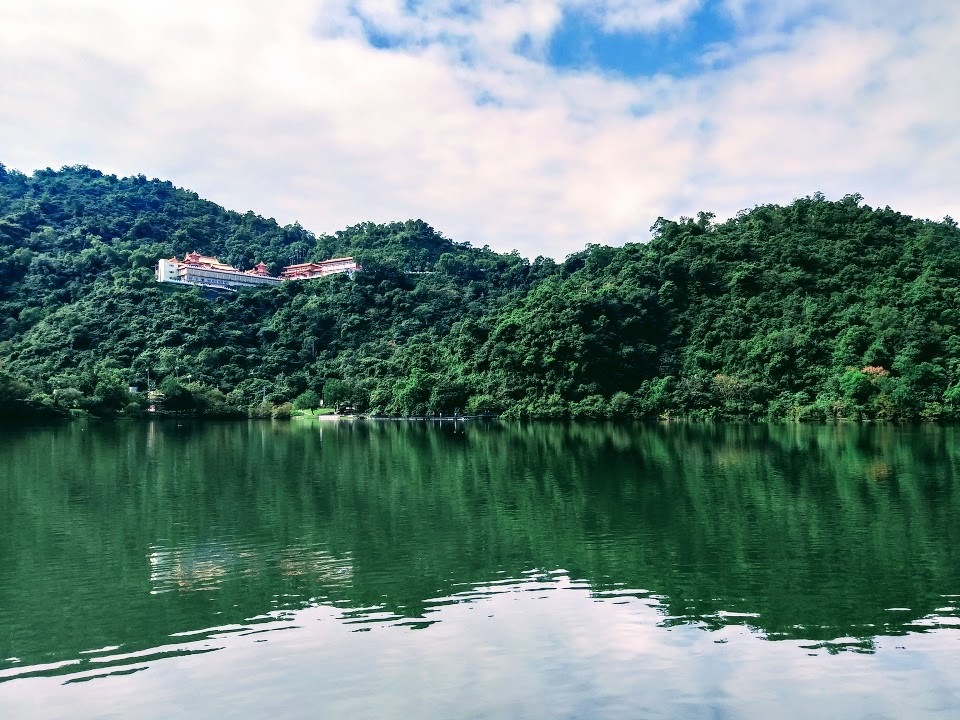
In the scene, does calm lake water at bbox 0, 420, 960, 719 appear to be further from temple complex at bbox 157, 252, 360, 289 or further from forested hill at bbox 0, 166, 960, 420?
temple complex at bbox 157, 252, 360, 289

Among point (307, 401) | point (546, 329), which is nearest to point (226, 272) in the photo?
point (307, 401)

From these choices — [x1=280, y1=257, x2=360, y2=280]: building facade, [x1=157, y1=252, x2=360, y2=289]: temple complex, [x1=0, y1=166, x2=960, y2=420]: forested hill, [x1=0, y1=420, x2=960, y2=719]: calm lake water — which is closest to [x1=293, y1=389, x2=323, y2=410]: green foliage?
[x1=0, y1=166, x2=960, y2=420]: forested hill

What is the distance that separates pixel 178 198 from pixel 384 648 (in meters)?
148

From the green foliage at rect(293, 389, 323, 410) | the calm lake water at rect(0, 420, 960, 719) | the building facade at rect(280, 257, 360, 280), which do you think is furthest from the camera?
the building facade at rect(280, 257, 360, 280)

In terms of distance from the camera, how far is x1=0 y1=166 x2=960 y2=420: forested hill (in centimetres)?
5612

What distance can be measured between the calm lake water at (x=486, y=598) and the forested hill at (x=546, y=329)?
36090 mm

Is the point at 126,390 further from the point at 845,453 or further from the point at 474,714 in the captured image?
the point at 474,714

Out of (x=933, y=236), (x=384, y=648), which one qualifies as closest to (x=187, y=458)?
(x=384, y=648)

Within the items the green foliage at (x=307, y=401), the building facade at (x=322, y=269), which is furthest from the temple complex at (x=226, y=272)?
the green foliage at (x=307, y=401)

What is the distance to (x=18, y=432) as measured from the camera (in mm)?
46719

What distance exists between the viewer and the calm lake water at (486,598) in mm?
7262

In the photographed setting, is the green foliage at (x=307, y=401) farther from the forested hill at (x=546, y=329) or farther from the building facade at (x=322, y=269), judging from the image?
the building facade at (x=322, y=269)

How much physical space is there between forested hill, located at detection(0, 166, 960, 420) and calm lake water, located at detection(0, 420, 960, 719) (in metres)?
36.1

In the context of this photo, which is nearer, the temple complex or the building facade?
the temple complex
